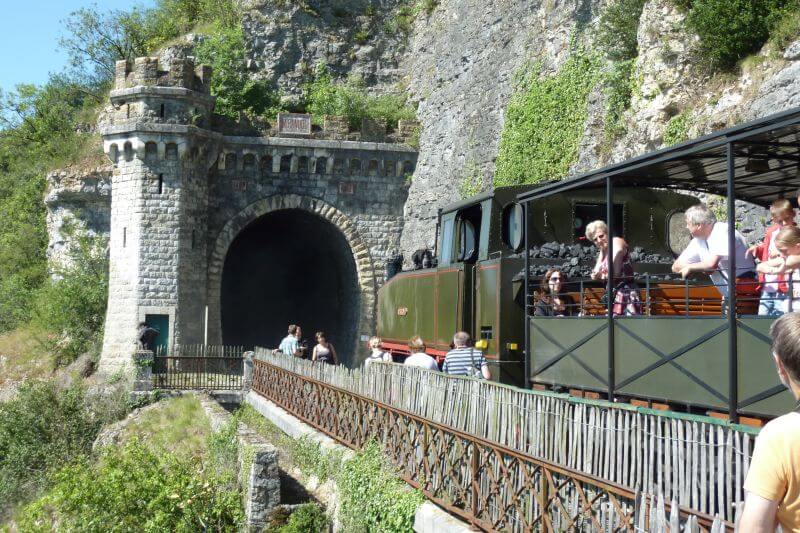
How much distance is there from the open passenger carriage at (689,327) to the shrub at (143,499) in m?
5.70

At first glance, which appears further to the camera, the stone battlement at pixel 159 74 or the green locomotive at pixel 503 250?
the stone battlement at pixel 159 74

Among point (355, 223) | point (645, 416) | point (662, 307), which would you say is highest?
point (355, 223)

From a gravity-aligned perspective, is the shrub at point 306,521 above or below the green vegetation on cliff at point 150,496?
above

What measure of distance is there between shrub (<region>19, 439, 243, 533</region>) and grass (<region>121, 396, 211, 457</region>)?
2717mm

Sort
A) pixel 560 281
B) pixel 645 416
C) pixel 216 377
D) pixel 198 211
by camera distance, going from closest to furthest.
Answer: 1. pixel 645 416
2. pixel 560 281
3. pixel 216 377
4. pixel 198 211

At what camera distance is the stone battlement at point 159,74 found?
96.0ft

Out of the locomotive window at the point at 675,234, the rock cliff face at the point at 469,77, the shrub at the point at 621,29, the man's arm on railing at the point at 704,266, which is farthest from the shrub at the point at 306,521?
the rock cliff face at the point at 469,77

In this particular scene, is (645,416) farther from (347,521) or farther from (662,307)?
(347,521)

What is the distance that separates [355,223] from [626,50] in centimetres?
1320

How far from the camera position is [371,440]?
10.9 meters

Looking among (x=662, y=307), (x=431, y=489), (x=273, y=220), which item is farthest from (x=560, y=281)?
(x=273, y=220)

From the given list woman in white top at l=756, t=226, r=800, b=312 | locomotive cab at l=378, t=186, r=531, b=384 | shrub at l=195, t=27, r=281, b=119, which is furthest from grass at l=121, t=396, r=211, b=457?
woman in white top at l=756, t=226, r=800, b=312

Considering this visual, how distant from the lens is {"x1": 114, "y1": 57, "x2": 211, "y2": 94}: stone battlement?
29.3m

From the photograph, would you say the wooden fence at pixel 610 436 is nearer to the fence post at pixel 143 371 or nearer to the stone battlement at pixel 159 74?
the fence post at pixel 143 371
